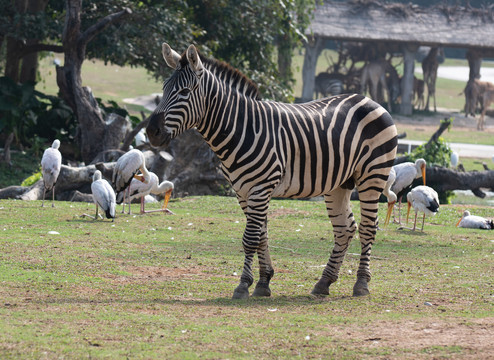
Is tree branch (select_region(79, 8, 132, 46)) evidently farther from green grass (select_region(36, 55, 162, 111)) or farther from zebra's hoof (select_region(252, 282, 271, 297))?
green grass (select_region(36, 55, 162, 111))

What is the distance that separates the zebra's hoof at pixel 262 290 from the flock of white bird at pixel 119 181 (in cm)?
434

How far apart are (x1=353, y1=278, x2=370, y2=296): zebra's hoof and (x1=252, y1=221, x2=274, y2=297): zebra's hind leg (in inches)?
31.8

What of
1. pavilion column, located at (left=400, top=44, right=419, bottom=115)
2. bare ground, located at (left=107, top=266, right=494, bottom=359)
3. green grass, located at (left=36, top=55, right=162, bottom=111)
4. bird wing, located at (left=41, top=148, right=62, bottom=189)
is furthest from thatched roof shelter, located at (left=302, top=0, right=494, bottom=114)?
bare ground, located at (left=107, top=266, right=494, bottom=359)

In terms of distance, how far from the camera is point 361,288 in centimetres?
760

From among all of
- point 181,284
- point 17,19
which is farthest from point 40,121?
point 181,284

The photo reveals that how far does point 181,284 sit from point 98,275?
90cm

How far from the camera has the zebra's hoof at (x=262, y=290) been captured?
740 cm

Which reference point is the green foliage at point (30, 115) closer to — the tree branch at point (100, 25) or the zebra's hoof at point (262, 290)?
the tree branch at point (100, 25)

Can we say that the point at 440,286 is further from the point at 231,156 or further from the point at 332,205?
the point at 231,156

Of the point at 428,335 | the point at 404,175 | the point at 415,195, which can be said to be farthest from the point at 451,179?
the point at 428,335

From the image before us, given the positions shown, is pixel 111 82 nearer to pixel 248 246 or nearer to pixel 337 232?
pixel 337 232

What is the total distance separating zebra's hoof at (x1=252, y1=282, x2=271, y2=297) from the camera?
24.3ft

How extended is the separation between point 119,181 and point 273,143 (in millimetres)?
5687

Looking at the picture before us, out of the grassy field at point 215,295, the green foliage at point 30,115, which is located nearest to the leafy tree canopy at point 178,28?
the green foliage at point 30,115
